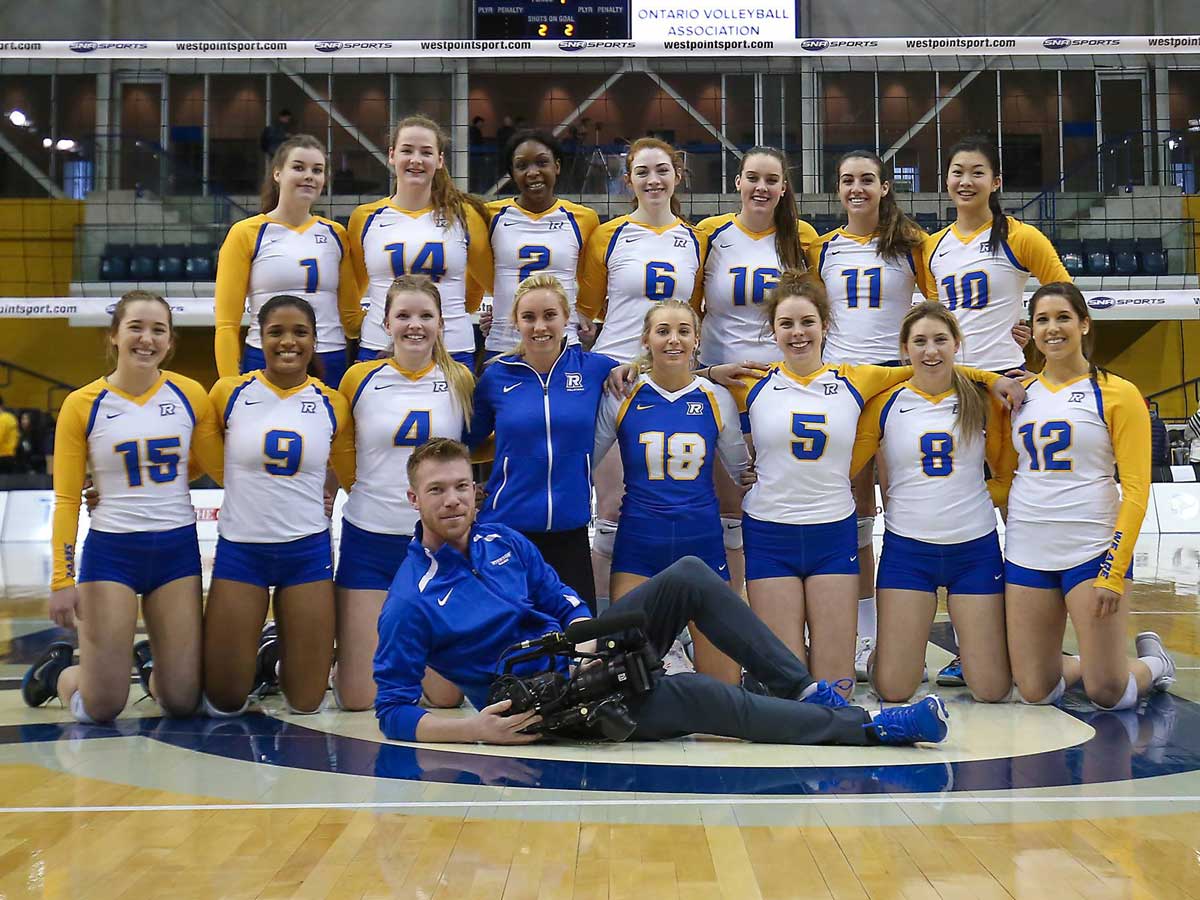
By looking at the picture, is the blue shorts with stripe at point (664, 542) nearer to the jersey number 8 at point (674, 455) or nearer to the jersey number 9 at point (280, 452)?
the jersey number 8 at point (674, 455)

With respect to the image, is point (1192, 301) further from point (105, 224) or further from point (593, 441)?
point (105, 224)

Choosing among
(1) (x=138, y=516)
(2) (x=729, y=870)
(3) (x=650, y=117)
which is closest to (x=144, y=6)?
(3) (x=650, y=117)

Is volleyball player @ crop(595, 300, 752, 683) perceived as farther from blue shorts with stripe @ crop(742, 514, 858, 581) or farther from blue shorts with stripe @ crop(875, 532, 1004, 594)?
blue shorts with stripe @ crop(875, 532, 1004, 594)

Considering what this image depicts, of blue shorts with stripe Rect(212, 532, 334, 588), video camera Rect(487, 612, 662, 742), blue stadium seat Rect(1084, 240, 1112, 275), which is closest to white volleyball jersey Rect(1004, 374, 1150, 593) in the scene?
video camera Rect(487, 612, 662, 742)

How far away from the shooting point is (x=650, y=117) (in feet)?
59.8

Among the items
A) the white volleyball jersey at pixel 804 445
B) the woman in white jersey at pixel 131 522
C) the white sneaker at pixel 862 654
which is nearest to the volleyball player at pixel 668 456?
the white volleyball jersey at pixel 804 445

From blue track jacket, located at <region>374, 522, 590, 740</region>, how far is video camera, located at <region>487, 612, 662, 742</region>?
129 mm

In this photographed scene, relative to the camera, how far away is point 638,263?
16.4 feet

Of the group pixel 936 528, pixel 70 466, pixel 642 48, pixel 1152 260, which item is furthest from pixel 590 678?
pixel 1152 260

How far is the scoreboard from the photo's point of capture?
51.5 ft

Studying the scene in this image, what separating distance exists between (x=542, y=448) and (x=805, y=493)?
981mm

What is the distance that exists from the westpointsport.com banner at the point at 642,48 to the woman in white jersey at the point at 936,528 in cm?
425

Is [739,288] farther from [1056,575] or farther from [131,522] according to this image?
[131,522]

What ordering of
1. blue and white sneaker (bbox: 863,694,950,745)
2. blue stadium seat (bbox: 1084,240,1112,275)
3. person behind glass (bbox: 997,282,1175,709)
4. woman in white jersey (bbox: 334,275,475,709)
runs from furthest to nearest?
blue stadium seat (bbox: 1084,240,1112,275), woman in white jersey (bbox: 334,275,475,709), person behind glass (bbox: 997,282,1175,709), blue and white sneaker (bbox: 863,694,950,745)
